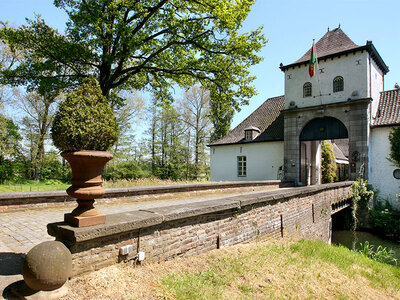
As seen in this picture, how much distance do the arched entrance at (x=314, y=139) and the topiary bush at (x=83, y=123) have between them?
16392mm

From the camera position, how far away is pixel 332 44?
17.5 metres

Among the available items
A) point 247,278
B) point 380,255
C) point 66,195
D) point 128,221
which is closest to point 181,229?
point 128,221

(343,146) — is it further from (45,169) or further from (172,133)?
(45,169)

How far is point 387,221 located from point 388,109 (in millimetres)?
6996

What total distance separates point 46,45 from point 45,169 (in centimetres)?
1646

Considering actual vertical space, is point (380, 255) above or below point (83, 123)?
below

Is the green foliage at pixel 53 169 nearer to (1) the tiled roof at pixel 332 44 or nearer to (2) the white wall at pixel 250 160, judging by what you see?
(2) the white wall at pixel 250 160

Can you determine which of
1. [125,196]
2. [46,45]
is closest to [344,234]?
[125,196]

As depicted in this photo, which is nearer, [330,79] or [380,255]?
[380,255]

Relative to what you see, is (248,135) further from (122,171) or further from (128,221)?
(128,221)

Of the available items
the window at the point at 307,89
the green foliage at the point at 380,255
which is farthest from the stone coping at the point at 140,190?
the window at the point at 307,89

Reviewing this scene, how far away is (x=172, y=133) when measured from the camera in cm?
3341

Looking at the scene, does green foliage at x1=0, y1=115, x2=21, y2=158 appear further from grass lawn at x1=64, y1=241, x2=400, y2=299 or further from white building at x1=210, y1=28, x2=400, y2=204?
grass lawn at x1=64, y1=241, x2=400, y2=299

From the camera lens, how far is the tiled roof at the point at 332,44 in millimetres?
16469
